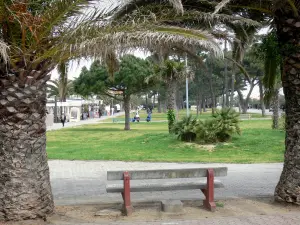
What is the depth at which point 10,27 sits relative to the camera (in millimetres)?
5980

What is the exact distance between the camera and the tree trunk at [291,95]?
6.71m

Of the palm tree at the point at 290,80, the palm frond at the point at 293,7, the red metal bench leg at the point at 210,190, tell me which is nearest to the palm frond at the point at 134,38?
the palm tree at the point at 290,80

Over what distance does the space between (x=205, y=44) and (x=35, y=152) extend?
2.82 meters

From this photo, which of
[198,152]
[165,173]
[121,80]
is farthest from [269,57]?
[121,80]

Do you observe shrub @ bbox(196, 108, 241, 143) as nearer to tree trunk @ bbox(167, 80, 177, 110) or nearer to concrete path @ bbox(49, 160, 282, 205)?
concrete path @ bbox(49, 160, 282, 205)

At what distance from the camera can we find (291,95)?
683 cm

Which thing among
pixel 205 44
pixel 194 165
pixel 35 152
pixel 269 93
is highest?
pixel 205 44

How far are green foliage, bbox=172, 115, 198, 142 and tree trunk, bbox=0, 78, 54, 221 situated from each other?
11511 millimetres

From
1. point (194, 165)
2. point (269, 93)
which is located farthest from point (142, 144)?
point (269, 93)

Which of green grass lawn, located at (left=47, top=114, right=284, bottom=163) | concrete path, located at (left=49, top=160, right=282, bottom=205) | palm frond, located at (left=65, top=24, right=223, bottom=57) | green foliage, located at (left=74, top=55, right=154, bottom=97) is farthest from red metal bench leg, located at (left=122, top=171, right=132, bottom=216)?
green foliage, located at (left=74, top=55, right=154, bottom=97)

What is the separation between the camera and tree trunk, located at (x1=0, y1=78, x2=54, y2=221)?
6020mm

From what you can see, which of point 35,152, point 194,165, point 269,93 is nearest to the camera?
point 35,152

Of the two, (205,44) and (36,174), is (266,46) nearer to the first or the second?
(205,44)

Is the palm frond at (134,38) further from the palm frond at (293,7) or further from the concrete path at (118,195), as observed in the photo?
the concrete path at (118,195)
